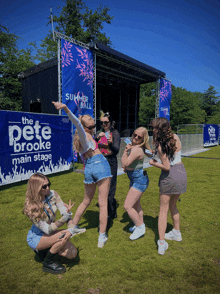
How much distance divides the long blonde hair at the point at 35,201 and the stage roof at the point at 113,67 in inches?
377

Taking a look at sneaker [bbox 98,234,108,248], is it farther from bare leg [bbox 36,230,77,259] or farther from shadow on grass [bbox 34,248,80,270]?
bare leg [bbox 36,230,77,259]

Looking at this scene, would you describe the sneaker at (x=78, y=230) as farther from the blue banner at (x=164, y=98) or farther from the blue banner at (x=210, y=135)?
the blue banner at (x=210, y=135)

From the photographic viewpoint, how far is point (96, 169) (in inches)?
102

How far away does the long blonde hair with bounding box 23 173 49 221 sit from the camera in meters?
2.01

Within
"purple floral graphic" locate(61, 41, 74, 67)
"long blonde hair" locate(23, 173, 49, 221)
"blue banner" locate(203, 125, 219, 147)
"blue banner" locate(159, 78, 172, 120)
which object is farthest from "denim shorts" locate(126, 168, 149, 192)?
"blue banner" locate(203, 125, 219, 147)

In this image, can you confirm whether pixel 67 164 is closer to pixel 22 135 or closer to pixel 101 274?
pixel 22 135

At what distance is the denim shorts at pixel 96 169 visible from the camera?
2.59m

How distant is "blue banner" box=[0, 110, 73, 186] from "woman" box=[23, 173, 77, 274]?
3876mm

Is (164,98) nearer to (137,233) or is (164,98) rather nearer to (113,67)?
(113,67)

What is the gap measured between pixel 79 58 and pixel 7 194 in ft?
23.2

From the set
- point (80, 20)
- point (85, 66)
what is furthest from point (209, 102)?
point (85, 66)

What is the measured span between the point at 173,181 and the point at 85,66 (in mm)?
8722

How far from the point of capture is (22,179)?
5938 mm

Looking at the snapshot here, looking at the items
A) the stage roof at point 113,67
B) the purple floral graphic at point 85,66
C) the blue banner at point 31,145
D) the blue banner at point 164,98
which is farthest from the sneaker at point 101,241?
the blue banner at point 164,98
